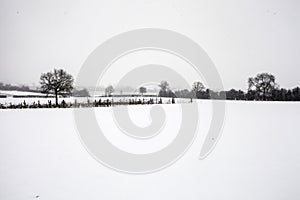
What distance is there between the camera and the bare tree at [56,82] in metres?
38.2

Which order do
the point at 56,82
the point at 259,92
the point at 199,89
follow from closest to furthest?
1. the point at 56,82
2. the point at 259,92
3. the point at 199,89

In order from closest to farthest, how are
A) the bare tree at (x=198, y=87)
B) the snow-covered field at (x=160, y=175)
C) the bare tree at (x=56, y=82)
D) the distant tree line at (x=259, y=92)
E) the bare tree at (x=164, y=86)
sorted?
the snow-covered field at (x=160, y=175) < the bare tree at (x=56, y=82) < the distant tree line at (x=259, y=92) < the bare tree at (x=198, y=87) < the bare tree at (x=164, y=86)

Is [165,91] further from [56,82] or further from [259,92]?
[56,82]

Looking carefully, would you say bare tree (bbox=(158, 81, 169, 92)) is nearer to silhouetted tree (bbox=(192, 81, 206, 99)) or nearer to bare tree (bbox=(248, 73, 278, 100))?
silhouetted tree (bbox=(192, 81, 206, 99))

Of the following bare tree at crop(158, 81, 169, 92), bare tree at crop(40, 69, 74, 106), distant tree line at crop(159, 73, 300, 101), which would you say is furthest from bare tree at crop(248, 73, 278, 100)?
bare tree at crop(40, 69, 74, 106)

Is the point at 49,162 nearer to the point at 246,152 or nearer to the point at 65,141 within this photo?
Answer: the point at 65,141

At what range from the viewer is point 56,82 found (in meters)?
38.6

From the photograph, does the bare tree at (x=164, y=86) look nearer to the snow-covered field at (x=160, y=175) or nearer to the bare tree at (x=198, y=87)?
the bare tree at (x=198, y=87)

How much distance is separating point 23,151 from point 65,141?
200 cm

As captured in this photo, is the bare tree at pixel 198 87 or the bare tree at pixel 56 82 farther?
the bare tree at pixel 198 87

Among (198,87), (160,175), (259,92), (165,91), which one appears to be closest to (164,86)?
(165,91)

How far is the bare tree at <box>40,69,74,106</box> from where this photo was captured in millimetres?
38219

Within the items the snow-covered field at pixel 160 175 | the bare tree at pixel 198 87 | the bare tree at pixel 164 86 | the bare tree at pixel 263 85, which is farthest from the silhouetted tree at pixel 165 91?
the snow-covered field at pixel 160 175

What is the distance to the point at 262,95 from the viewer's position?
57.1 m
